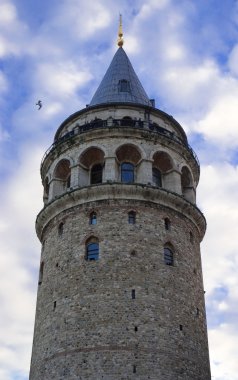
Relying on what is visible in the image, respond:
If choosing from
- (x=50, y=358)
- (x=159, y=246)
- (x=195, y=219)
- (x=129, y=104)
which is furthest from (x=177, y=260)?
(x=129, y=104)

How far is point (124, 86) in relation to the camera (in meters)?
38.9

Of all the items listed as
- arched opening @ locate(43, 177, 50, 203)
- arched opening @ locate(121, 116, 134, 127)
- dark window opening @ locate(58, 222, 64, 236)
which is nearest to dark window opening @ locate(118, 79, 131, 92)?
arched opening @ locate(121, 116, 134, 127)

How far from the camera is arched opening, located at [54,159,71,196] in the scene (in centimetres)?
3491

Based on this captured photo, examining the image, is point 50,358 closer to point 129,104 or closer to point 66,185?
point 66,185

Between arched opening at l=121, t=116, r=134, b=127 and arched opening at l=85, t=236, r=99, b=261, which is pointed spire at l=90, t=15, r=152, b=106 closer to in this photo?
arched opening at l=121, t=116, r=134, b=127

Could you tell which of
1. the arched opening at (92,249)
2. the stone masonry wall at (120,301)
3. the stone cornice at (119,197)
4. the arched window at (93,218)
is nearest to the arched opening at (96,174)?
the stone cornice at (119,197)

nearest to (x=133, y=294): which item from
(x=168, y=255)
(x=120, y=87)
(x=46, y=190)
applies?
(x=168, y=255)

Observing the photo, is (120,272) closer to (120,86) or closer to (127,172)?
(127,172)

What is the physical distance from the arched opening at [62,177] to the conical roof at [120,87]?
5122 millimetres

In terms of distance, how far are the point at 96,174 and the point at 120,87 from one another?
7818 millimetres

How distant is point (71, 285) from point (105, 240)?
2991 mm

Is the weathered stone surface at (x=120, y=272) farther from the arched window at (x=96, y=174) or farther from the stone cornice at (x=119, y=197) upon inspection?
the arched window at (x=96, y=174)

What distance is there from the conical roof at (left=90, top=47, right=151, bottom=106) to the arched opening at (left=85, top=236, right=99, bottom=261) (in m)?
10.6

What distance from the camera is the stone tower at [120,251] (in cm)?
2734
